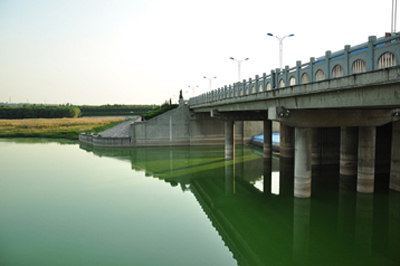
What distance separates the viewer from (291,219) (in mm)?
15570

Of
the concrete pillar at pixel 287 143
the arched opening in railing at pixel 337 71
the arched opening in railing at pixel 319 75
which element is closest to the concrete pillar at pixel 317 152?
the concrete pillar at pixel 287 143

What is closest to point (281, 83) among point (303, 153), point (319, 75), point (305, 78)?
point (305, 78)

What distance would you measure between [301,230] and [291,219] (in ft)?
4.14

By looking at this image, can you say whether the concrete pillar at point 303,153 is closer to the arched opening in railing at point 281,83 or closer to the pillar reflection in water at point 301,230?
the pillar reflection in water at point 301,230

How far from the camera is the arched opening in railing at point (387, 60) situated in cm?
993

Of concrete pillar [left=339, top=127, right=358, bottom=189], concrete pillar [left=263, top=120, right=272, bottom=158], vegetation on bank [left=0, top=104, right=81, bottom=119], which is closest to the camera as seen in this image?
concrete pillar [left=339, top=127, right=358, bottom=189]

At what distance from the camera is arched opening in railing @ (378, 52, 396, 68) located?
9931 millimetres

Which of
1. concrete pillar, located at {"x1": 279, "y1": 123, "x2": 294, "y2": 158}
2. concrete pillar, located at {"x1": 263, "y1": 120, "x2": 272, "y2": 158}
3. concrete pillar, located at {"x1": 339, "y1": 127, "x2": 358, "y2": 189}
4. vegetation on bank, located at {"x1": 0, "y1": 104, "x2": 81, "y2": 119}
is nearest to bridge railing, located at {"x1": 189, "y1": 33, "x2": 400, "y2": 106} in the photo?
concrete pillar, located at {"x1": 339, "y1": 127, "x2": 358, "y2": 189}

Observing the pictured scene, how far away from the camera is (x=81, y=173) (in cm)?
2778

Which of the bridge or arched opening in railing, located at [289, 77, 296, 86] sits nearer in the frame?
the bridge

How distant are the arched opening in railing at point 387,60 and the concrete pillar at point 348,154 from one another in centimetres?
1293

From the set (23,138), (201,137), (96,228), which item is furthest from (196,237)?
(23,138)

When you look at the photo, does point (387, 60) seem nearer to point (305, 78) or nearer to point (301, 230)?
point (305, 78)

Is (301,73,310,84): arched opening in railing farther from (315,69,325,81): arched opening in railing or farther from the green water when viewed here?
the green water
